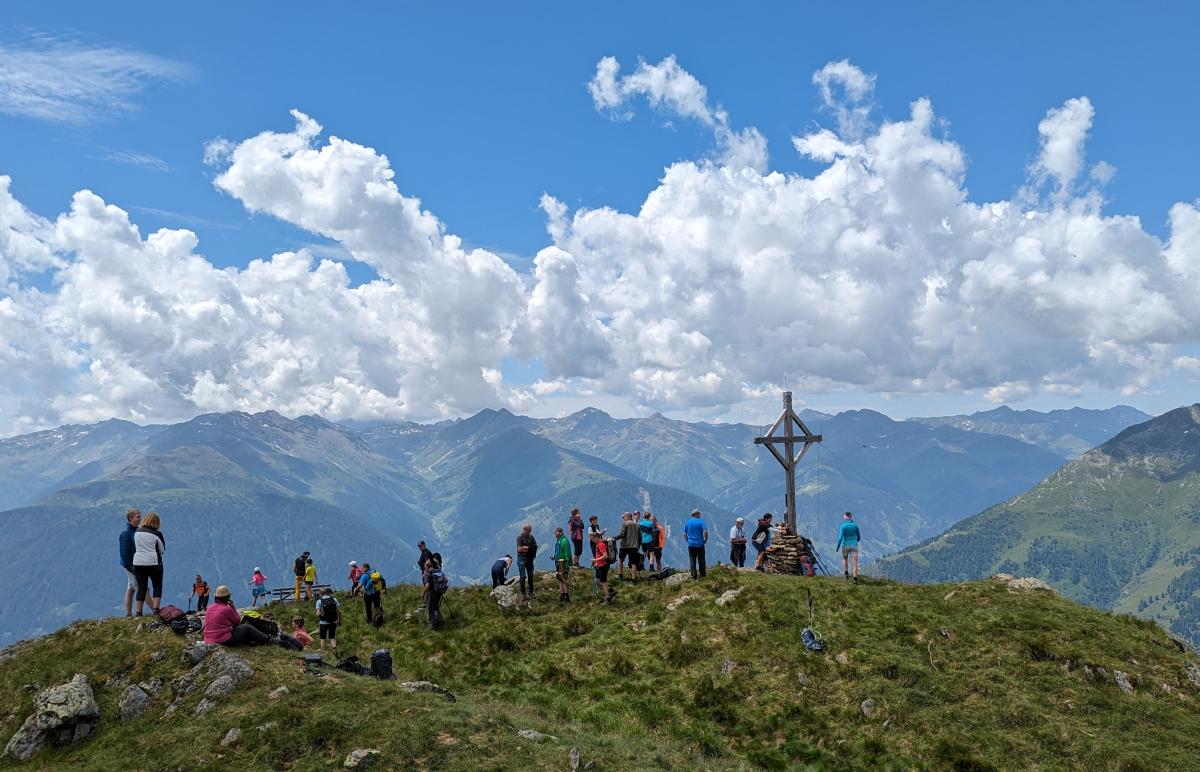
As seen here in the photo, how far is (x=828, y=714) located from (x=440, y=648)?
13.8m

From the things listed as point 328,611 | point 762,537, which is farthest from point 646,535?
point 328,611

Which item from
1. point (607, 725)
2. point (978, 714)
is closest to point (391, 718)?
point (607, 725)

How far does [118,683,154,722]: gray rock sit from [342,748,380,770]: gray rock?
7.51 m

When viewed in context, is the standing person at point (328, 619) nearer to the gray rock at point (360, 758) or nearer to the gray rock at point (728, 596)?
the gray rock at point (360, 758)

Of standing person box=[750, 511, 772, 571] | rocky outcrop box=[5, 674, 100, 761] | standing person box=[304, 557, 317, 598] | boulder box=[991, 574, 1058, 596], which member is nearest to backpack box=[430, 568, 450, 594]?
rocky outcrop box=[5, 674, 100, 761]

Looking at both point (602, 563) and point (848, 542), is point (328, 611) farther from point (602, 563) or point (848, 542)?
point (848, 542)

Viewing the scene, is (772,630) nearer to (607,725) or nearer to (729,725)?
(729,725)

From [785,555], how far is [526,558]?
42.3 feet

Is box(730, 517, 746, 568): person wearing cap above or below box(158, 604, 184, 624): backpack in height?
below

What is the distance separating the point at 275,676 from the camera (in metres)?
17.5

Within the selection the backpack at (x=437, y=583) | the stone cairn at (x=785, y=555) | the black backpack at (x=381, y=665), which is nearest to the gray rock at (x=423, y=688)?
the black backpack at (x=381, y=665)

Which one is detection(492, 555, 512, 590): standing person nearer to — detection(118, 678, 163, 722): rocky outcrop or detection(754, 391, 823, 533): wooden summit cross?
detection(118, 678, 163, 722): rocky outcrop

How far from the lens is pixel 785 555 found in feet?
106

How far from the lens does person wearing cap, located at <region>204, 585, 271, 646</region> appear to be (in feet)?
62.0
